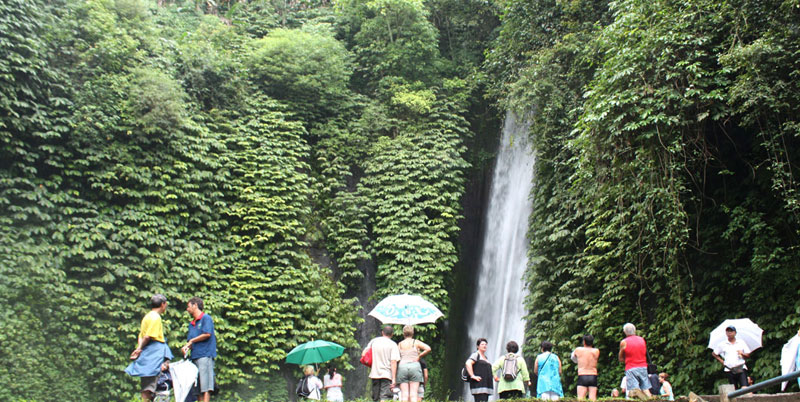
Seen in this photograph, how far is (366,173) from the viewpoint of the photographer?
54.5 ft

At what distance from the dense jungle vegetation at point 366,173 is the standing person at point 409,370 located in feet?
14.5

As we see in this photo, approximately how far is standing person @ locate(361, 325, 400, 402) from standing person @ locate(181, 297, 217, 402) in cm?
204

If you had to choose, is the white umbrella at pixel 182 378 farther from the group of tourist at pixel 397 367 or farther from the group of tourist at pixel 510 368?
the group of tourist at pixel 397 367

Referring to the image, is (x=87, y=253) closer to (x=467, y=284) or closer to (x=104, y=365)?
(x=104, y=365)

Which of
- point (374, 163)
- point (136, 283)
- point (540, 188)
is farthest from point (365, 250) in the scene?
point (136, 283)

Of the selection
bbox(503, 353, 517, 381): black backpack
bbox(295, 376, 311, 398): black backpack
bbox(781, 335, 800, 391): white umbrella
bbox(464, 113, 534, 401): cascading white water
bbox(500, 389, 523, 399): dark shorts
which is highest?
bbox(464, 113, 534, 401): cascading white water

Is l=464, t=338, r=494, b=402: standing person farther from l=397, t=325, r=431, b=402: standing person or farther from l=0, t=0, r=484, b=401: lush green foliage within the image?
l=0, t=0, r=484, b=401: lush green foliage

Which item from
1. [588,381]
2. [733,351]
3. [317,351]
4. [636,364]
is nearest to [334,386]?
[317,351]

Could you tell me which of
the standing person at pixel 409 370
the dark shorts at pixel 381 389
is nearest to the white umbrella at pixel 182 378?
the dark shorts at pixel 381 389

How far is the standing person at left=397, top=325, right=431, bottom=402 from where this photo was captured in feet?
25.1

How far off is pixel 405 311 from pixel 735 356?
4620 millimetres

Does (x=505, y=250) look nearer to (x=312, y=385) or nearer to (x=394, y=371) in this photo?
(x=312, y=385)

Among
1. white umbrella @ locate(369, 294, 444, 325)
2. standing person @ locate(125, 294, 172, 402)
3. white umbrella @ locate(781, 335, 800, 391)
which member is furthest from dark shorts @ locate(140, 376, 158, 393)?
white umbrella @ locate(781, 335, 800, 391)

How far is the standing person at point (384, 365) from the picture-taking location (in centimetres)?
768
